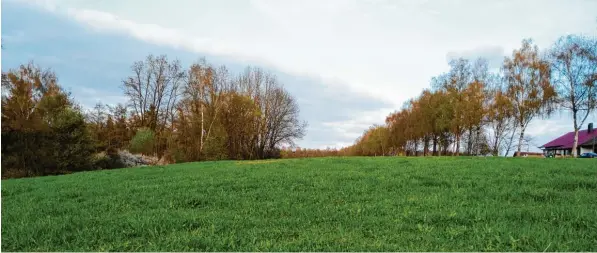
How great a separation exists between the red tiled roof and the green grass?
69.4 m

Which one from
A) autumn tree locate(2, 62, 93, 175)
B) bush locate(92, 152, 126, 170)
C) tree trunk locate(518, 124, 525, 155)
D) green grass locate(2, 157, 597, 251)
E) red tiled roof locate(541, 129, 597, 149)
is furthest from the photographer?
red tiled roof locate(541, 129, 597, 149)

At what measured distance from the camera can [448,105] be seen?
150 ft

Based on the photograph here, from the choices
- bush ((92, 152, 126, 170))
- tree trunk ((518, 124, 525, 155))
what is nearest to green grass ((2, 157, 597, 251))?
bush ((92, 152, 126, 170))

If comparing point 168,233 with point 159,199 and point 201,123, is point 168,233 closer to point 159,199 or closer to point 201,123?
point 159,199

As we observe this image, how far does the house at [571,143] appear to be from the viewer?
62.5 meters

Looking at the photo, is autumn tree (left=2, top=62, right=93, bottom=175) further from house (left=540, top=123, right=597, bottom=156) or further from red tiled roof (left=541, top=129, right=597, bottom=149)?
red tiled roof (left=541, top=129, right=597, bottom=149)

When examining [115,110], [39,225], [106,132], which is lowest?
[39,225]

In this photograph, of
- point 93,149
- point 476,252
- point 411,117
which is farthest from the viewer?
point 411,117

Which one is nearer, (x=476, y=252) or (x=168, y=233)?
(x=476, y=252)

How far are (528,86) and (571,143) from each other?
3781 cm

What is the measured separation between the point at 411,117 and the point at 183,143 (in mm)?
32635

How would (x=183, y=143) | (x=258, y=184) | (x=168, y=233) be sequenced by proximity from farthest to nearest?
(x=183, y=143)
(x=258, y=184)
(x=168, y=233)

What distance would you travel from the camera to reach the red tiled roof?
6453cm

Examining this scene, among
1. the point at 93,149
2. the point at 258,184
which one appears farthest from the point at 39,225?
the point at 93,149
